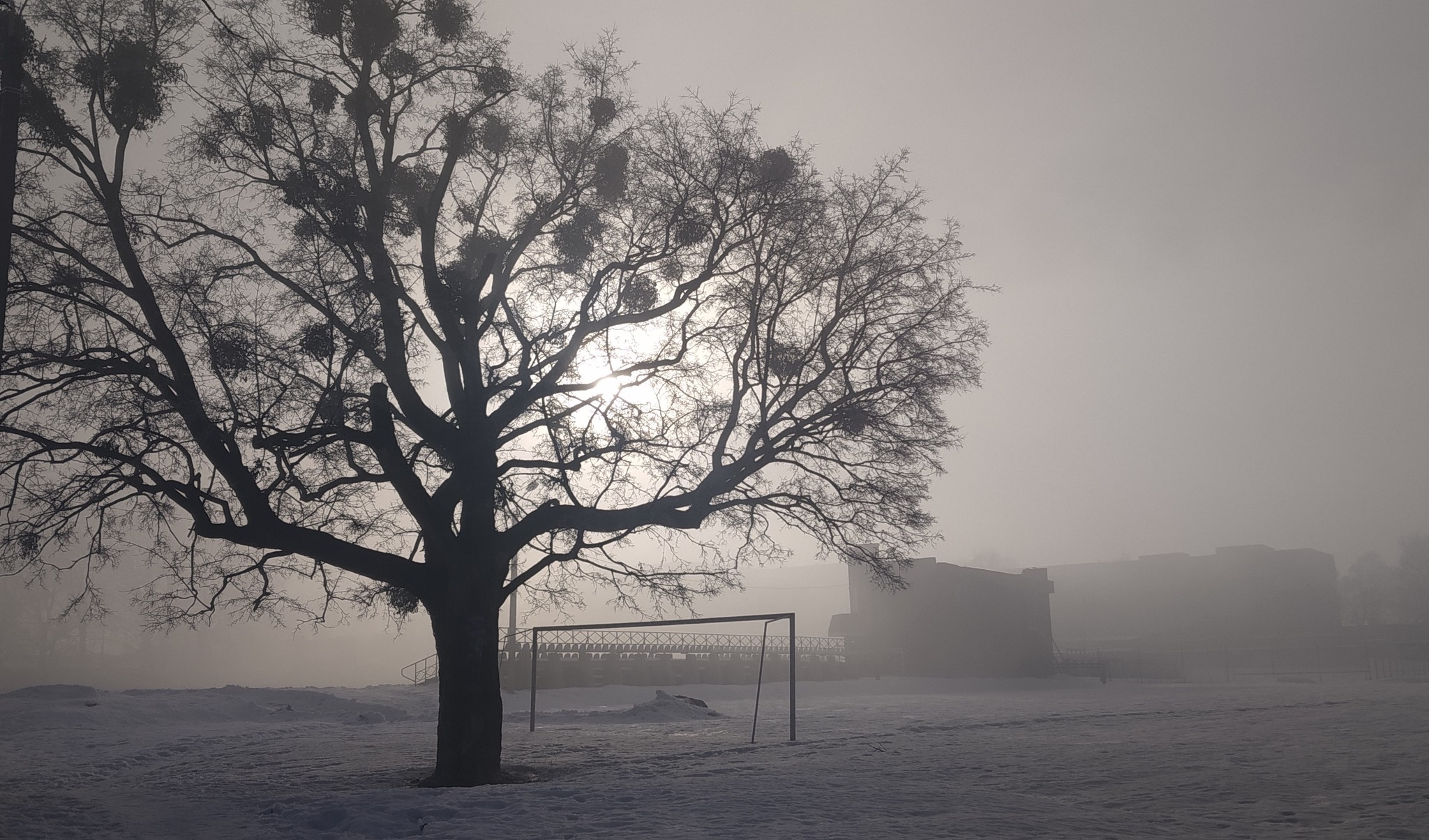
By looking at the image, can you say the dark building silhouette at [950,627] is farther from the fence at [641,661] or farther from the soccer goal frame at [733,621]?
the soccer goal frame at [733,621]

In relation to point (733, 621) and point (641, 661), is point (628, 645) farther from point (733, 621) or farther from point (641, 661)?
point (733, 621)

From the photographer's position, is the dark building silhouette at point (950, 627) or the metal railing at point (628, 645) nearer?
the metal railing at point (628, 645)

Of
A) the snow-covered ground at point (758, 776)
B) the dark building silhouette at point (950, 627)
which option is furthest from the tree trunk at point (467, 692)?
the dark building silhouette at point (950, 627)

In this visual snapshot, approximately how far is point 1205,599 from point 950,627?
53.9 meters

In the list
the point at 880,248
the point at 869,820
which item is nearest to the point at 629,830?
the point at 869,820

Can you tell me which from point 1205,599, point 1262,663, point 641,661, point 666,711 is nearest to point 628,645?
point 641,661

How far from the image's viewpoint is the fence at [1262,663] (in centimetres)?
5706

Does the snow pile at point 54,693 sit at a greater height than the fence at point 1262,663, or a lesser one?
greater

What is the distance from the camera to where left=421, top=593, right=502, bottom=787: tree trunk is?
1149 cm

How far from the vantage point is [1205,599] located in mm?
95438

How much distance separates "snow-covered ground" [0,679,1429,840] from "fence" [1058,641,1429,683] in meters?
39.5

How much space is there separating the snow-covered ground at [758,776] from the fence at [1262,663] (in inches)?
1555

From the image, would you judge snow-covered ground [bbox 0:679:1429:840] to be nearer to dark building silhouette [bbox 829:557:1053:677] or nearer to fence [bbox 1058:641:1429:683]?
dark building silhouette [bbox 829:557:1053:677]

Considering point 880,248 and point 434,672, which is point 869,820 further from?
point 434,672
